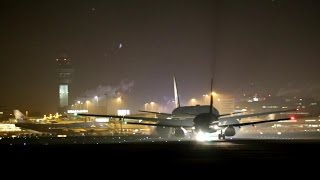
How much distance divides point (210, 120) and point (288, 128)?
77640mm

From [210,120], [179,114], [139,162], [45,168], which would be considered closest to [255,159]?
[139,162]

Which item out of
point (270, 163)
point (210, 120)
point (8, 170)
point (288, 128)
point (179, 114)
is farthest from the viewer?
point (288, 128)

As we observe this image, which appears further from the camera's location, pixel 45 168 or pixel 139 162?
pixel 139 162

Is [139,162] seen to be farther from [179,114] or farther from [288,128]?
[288,128]

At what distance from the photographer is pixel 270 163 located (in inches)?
1256

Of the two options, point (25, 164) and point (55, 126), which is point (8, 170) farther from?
point (55, 126)

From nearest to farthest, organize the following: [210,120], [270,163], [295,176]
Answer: [295,176] < [270,163] < [210,120]

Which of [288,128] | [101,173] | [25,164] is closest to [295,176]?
[101,173]

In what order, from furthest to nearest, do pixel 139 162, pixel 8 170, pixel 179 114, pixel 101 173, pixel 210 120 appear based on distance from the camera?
pixel 179 114, pixel 210 120, pixel 139 162, pixel 8 170, pixel 101 173

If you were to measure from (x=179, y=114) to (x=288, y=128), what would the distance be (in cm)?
5867

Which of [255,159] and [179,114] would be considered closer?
[255,159]

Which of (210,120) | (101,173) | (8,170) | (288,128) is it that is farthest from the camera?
(288,128)

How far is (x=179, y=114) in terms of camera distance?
9519 centimetres

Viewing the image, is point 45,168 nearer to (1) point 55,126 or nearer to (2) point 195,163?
(2) point 195,163
